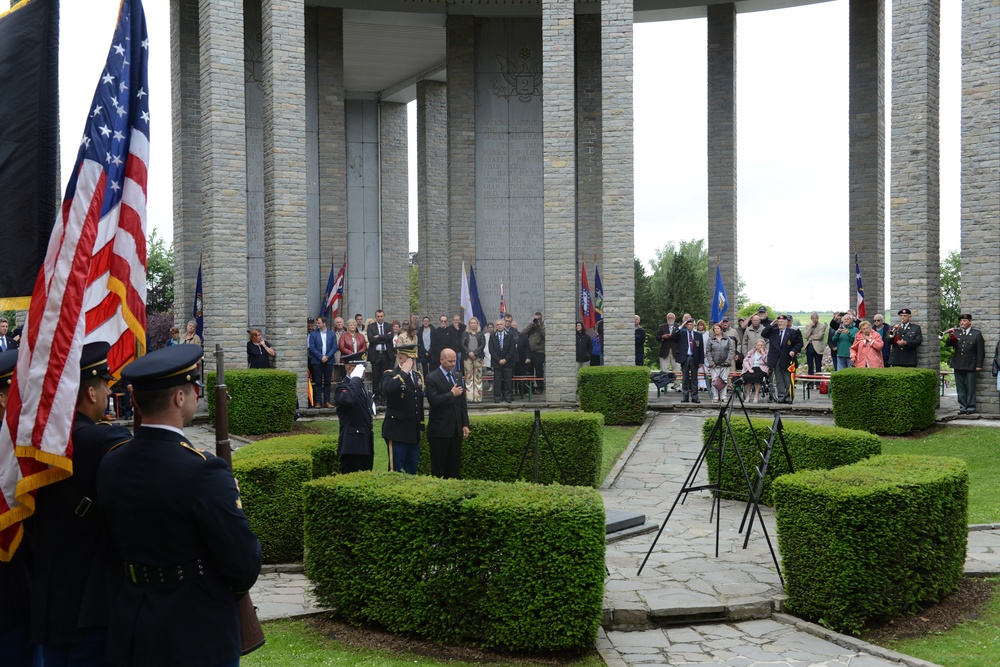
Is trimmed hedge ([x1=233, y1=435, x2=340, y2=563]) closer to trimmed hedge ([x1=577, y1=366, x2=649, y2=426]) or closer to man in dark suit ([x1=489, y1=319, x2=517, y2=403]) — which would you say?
trimmed hedge ([x1=577, y1=366, x2=649, y2=426])

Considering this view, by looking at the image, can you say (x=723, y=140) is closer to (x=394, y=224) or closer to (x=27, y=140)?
(x=394, y=224)

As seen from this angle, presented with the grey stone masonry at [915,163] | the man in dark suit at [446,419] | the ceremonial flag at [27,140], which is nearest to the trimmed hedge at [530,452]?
the man in dark suit at [446,419]

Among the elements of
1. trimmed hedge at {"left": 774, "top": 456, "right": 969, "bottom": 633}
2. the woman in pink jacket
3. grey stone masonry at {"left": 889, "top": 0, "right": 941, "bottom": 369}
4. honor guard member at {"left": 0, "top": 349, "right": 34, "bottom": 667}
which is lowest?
trimmed hedge at {"left": 774, "top": 456, "right": 969, "bottom": 633}

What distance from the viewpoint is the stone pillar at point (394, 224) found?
36.8 m

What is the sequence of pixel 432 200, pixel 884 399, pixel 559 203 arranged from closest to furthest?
pixel 884 399, pixel 559 203, pixel 432 200

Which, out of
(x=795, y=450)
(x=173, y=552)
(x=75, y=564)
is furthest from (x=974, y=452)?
(x=75, y=564)

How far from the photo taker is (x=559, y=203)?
22.4m

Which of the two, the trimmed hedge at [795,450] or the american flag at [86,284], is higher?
the american flag at [86,284]

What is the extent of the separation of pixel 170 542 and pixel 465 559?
11.3ft

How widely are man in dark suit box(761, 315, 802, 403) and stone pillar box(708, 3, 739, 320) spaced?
27.5 feet

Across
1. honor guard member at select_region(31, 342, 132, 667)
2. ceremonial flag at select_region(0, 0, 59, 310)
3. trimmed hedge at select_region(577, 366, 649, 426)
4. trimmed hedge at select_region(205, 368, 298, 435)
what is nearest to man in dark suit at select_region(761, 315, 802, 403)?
trimmed hedge at select_region(577, 366, 649, 426)

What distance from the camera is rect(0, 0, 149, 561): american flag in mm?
4113

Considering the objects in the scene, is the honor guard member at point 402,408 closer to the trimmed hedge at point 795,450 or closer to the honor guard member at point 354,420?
the honor guard member at point 354,420

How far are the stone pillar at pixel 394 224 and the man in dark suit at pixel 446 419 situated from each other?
25.0 m
